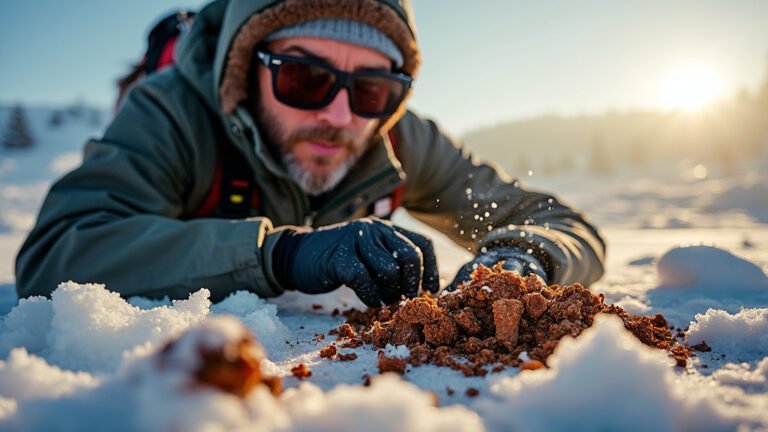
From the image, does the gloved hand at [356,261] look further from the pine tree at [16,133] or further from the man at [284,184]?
the pine tree at [16,133]

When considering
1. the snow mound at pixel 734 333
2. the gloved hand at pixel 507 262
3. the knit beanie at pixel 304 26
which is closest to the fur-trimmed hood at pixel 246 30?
the knit beanie at pixel 304 26

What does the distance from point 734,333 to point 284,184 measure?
230 cm

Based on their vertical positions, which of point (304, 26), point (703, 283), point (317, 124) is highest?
point (703, 283)

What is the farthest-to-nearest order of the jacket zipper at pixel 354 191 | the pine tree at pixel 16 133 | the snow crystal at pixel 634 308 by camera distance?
1. the pine tree at pixel 16 133
2. the jacket zipper at pixel 354 191
3. the snow crystal at pixel 634 308

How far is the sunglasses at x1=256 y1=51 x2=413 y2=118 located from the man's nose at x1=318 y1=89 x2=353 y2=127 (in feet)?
0.08

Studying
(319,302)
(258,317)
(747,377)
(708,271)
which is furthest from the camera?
(708,271)

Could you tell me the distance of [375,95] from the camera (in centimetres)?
283

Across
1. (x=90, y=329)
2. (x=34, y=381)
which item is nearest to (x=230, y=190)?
(x=90, y=329)

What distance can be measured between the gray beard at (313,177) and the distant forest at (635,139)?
2577 cm

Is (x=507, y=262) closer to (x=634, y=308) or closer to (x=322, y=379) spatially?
(x=634, y=308)

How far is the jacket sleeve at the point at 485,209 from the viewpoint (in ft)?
7.13

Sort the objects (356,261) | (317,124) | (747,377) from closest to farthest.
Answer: (747,377)
(356,261)
(317,124)

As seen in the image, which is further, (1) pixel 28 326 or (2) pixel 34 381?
(1) pixel 28 326

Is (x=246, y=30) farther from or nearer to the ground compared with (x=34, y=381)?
farther from the ground
